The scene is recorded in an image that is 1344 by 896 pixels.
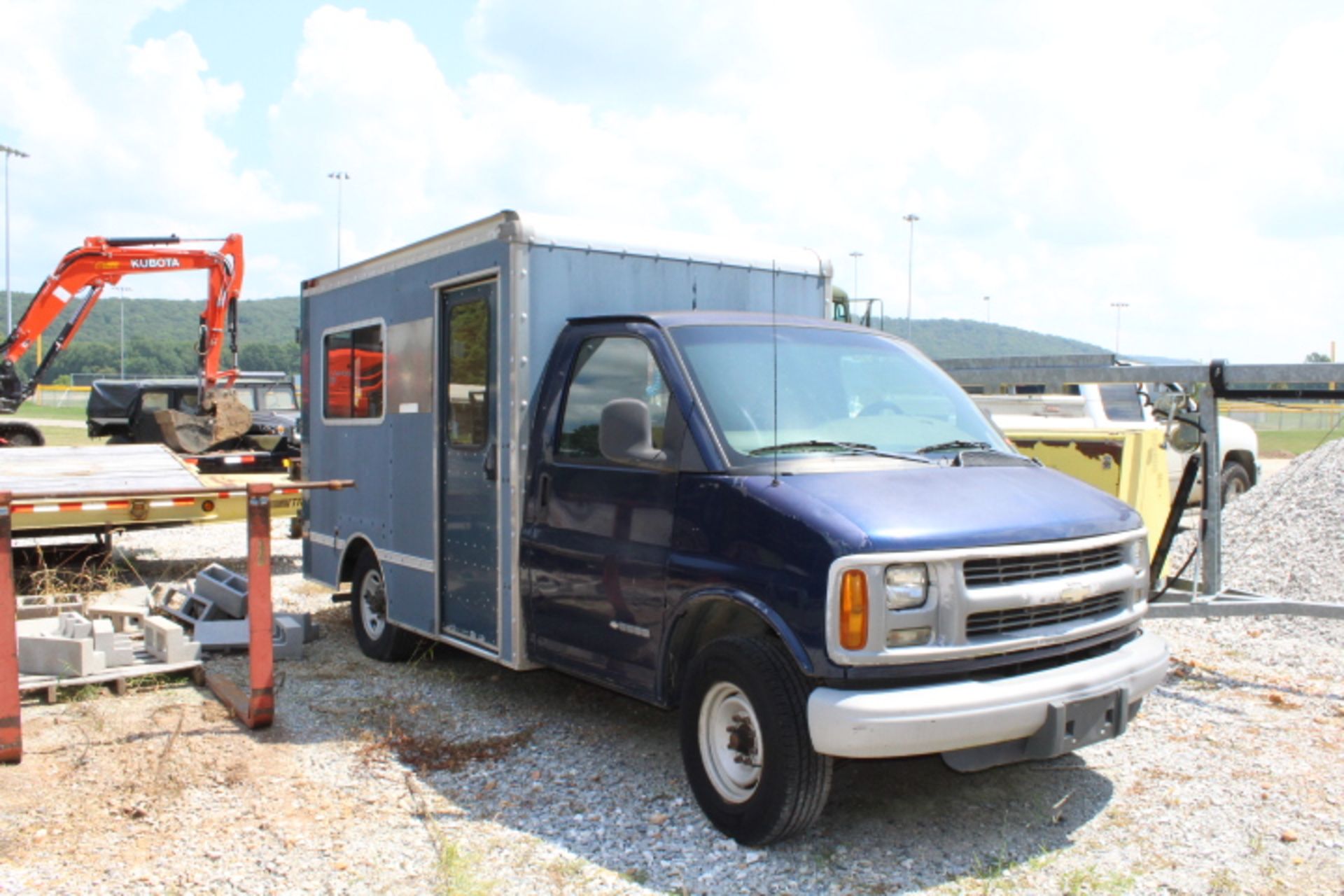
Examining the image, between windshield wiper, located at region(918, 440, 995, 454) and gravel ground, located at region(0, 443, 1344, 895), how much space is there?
147cm

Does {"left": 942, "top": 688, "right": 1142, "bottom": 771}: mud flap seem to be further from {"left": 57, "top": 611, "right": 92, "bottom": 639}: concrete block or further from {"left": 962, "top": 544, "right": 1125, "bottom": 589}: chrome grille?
{"left": 57, "top": 611, "right": 92, "bottom": 639}: concrete block

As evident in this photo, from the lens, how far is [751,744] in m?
4.52

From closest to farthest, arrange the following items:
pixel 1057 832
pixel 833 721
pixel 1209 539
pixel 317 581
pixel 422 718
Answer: pixel 833 721, pixel 1057 832, pixel 422 718, pixel 1209 539, pixel 317 581

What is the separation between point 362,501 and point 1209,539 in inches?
208

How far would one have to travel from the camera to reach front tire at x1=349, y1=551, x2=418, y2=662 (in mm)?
7492

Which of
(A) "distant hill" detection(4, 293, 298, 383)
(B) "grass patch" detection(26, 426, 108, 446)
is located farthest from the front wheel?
(A) "distant hill" detection(4, 293, 298, 383)

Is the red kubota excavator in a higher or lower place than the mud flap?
higher

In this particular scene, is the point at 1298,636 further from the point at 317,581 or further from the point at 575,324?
the point at 317,581

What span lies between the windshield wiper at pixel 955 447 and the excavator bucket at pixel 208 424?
50.7 feet

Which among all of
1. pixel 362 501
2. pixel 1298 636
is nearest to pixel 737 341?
pixel 362 501

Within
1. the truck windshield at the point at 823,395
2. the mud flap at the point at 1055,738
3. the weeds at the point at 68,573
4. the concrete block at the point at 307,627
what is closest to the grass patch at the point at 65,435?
the weeds at the point at 68,573

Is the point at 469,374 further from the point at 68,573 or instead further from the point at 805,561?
the point at 68,573

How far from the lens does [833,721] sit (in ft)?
13.1

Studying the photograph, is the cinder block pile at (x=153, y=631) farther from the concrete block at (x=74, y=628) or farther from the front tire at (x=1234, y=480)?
the front tire at (x=1234, y=480)
